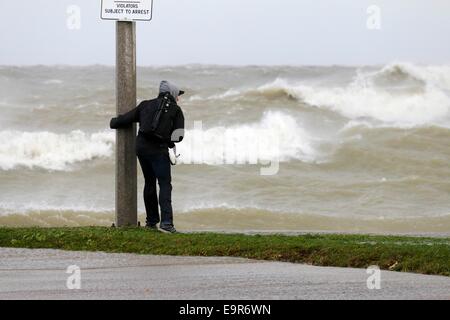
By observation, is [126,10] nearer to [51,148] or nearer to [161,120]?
[161,120]

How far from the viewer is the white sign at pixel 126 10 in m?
11.6

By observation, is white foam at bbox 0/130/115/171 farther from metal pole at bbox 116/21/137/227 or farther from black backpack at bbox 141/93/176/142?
black backpack at bbox 141/93/176/142

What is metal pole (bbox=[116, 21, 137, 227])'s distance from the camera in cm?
1184

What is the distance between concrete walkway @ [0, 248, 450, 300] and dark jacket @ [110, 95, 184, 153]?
170cm

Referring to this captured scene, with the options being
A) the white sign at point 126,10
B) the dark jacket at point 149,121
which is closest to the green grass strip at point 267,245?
the dark jacket at point 149,121

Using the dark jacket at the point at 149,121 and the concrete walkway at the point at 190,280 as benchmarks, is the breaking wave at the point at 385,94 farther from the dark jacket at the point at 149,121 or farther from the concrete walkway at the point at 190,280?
the concrete walkway at the point at 190,280

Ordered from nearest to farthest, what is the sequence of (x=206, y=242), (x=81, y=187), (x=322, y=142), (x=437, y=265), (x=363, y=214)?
(x=437, y=265), (x=206, y=242), (x=363, y=214), (x=81, y=187), (x=322, y=142)

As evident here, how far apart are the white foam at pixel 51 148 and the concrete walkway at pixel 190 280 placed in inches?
614

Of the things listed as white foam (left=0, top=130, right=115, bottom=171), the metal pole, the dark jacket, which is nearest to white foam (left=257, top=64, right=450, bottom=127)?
white foam (left=0, top=130, right=115, bottom=171)

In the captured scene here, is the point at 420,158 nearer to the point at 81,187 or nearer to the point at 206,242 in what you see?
the point at 81,187

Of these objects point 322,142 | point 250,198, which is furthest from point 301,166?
point 250,198

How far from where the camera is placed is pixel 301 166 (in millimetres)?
25828

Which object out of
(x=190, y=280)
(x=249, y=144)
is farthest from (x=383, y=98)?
(x=190, y=280)
